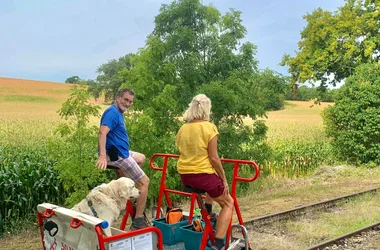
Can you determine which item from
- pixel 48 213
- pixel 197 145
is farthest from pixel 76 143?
pixel 197 145

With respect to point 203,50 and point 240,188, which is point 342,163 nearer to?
point 240,188

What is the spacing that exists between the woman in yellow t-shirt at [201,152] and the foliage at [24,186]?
4902 millimetres

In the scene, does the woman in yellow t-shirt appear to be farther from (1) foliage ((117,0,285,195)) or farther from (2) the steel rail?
(1) foliage ((117,0,285,195))

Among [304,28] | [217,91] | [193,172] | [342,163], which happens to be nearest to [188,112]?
[193,172]

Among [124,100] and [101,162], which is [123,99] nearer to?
[124,100]

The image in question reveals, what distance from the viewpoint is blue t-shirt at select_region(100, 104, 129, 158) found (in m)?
5.43

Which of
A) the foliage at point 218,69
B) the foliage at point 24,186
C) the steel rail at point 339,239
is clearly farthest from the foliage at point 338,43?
the foliage at point 24,186

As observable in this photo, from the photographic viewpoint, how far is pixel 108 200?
469cm

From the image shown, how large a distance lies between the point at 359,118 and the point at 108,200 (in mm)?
13939

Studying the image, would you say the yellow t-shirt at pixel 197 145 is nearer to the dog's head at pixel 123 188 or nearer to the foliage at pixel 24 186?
the dog's head at pixel 123 188

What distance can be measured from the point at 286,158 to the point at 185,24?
23.0 ft

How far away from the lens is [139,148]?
8.49m

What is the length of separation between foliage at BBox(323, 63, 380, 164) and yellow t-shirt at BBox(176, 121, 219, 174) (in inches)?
520

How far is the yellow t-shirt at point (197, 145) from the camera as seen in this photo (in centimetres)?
458
